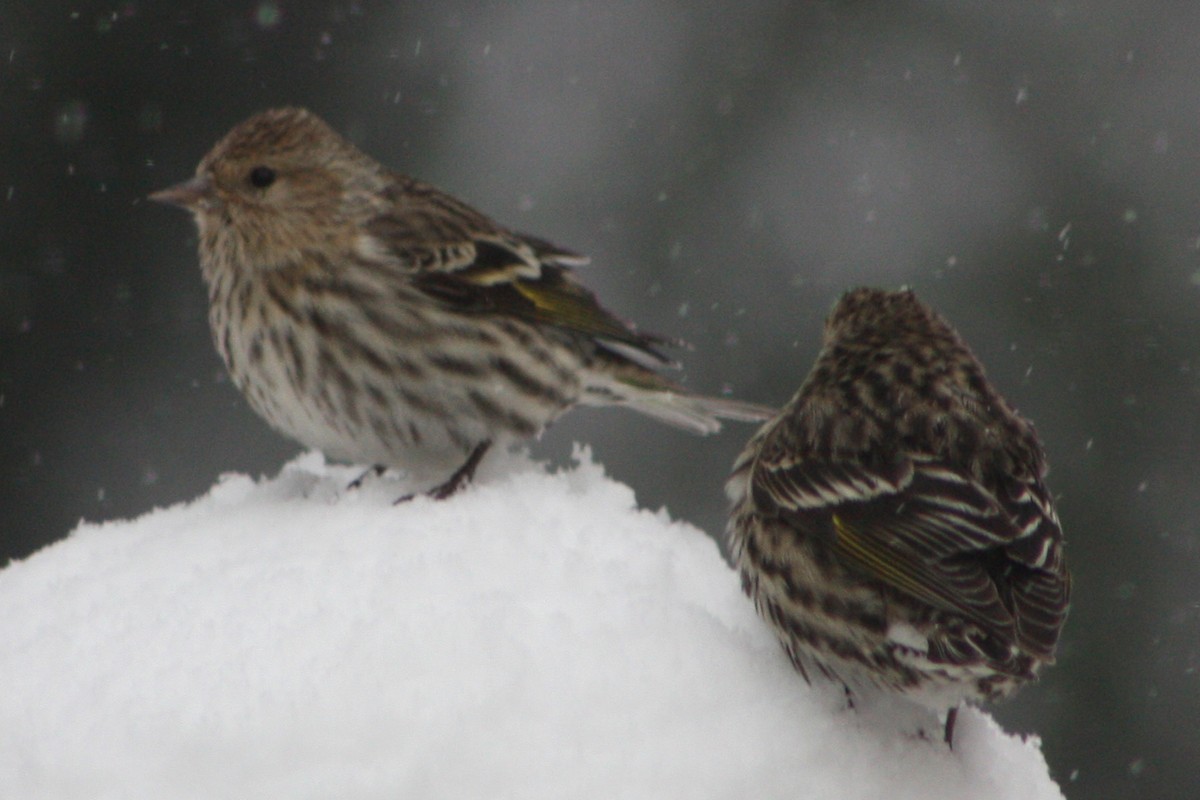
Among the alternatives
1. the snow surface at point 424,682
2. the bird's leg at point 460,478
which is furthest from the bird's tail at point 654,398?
the snow surface at point 424,682

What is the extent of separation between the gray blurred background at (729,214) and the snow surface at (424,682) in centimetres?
532

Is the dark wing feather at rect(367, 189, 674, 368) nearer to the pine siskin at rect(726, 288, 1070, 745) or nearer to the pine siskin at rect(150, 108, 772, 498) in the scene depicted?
the pine siskin at rect(150, 108, 772, 498)

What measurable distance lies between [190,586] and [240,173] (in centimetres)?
187

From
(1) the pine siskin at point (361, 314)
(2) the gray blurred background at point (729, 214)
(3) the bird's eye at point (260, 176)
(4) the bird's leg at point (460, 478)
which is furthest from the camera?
(2) the gray blurred background at point (729, 214)

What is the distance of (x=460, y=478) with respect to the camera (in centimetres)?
412

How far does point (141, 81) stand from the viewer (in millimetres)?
9164

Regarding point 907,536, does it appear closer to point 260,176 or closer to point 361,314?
point 361,314

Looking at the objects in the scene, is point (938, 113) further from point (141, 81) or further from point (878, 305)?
point (878, 305)

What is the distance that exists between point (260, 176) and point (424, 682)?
2.31 meters

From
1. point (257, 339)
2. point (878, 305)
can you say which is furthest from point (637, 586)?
point (257, 339)

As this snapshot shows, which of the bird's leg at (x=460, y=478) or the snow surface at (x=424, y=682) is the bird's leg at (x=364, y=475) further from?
the snow surface at (x=424, y=682)

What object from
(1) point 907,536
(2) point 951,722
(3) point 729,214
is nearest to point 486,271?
(1) point 907,536

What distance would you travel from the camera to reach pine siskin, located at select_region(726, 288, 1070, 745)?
9.57ft

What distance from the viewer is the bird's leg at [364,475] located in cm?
389
